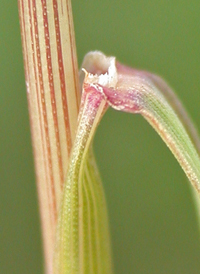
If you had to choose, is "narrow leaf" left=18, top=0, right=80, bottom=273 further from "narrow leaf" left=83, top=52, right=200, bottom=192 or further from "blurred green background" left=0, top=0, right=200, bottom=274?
"blurred green background" left=0, top=0, right=200, bottom=274

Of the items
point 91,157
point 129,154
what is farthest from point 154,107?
point 129,154

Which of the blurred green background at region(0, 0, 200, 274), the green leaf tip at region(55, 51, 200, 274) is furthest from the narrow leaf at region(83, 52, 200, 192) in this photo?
the blurred green background at region(0, 0, 200, 274)

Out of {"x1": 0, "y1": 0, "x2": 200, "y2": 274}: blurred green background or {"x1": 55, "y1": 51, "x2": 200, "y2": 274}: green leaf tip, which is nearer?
{"x1": 55, "y1": 51, "x2": 200, "y2": 274}: green leaf tip

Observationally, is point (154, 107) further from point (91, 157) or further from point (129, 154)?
point (129, 154)

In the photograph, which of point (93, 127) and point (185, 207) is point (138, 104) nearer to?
point (93, 127)

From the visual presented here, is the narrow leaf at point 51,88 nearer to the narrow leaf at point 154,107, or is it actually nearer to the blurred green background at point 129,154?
the narrow leaf at point 154,107

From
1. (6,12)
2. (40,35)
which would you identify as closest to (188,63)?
(6,12)
